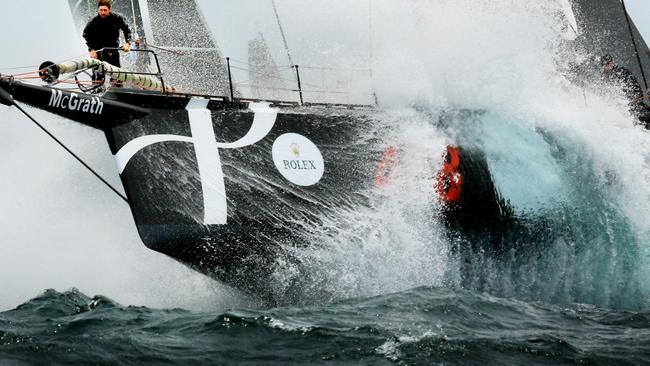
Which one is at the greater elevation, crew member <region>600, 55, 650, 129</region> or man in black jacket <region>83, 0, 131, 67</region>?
man in black jacket <region>83, 0, 131, 67</region>

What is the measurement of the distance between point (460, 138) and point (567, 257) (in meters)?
1.60

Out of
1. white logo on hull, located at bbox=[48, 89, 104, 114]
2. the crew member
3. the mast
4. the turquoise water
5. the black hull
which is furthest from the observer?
the mast

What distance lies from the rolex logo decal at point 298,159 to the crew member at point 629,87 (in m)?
3.88

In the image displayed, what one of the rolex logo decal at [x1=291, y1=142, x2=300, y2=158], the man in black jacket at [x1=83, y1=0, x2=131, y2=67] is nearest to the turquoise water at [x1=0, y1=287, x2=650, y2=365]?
the rolex logo decal at [x1=291, y1=142, x2=300, y2=158]

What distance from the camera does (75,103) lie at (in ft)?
22.8

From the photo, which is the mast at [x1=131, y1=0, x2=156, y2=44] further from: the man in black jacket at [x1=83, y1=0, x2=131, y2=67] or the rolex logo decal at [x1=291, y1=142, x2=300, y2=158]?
the rolex logo decal at [x1=291, y1=142, x2=300, y2=158]

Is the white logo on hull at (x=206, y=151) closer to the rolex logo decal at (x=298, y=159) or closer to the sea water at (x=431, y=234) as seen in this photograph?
the rolex logo decal at (x=298, y=159)

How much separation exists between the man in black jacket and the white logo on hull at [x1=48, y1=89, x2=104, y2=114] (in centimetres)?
107

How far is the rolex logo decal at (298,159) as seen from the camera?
7.46 m

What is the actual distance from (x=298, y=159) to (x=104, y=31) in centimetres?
248

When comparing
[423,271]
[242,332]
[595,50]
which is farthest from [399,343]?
[595,50]

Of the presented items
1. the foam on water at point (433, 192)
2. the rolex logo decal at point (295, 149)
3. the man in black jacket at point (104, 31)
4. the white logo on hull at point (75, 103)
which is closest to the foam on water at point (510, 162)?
the foam on water at point (433, 192)

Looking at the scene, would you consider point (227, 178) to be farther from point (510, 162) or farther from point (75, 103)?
point (510, 162)

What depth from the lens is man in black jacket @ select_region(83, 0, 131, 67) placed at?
Answer: 7.94 meters
